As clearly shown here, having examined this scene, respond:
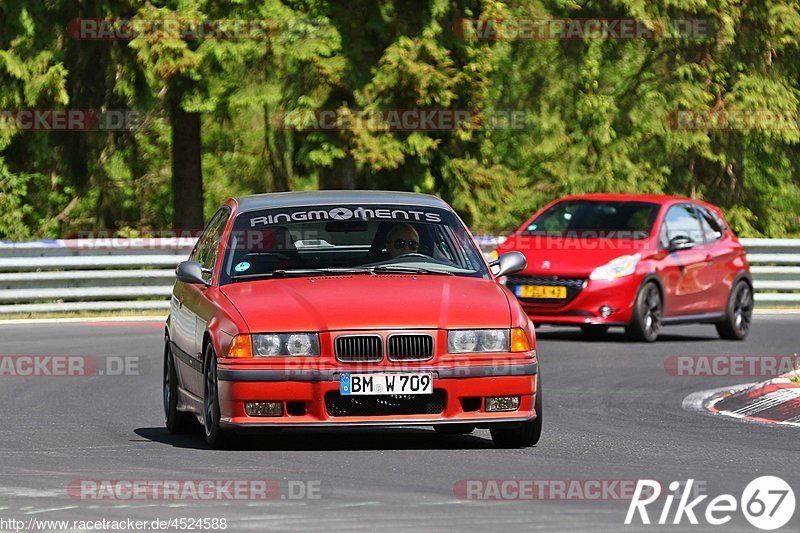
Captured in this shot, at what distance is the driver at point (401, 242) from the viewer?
38.9 feet

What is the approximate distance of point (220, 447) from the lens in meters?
10.9

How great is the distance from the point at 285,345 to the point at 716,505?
2916mm

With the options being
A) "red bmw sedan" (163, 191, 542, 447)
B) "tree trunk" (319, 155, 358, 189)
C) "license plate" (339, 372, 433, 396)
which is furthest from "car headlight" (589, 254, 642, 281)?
"tree trunk" (319, 155, 358, 189)

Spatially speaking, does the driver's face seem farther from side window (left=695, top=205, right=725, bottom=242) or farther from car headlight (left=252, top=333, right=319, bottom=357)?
side window (left=695, top=205, right=725, bottom=242)

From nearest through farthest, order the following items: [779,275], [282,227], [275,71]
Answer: [282,227] → [779,275] → [275,71]

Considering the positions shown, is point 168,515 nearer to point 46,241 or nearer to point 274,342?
point 274,342

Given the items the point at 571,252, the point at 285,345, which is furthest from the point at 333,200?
the point at 571,252

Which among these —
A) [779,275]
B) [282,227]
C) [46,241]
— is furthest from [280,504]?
[779,275]

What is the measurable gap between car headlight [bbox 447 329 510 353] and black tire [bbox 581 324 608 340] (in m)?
10.6

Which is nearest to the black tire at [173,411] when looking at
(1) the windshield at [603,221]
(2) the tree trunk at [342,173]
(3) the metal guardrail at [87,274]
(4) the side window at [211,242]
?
(4) the side window at [211,242]

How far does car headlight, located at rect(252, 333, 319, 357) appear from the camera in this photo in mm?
10477

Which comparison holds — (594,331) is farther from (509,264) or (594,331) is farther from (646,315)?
(509,264)

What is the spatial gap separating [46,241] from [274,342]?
15.2 m

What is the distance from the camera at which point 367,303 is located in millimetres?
10688
